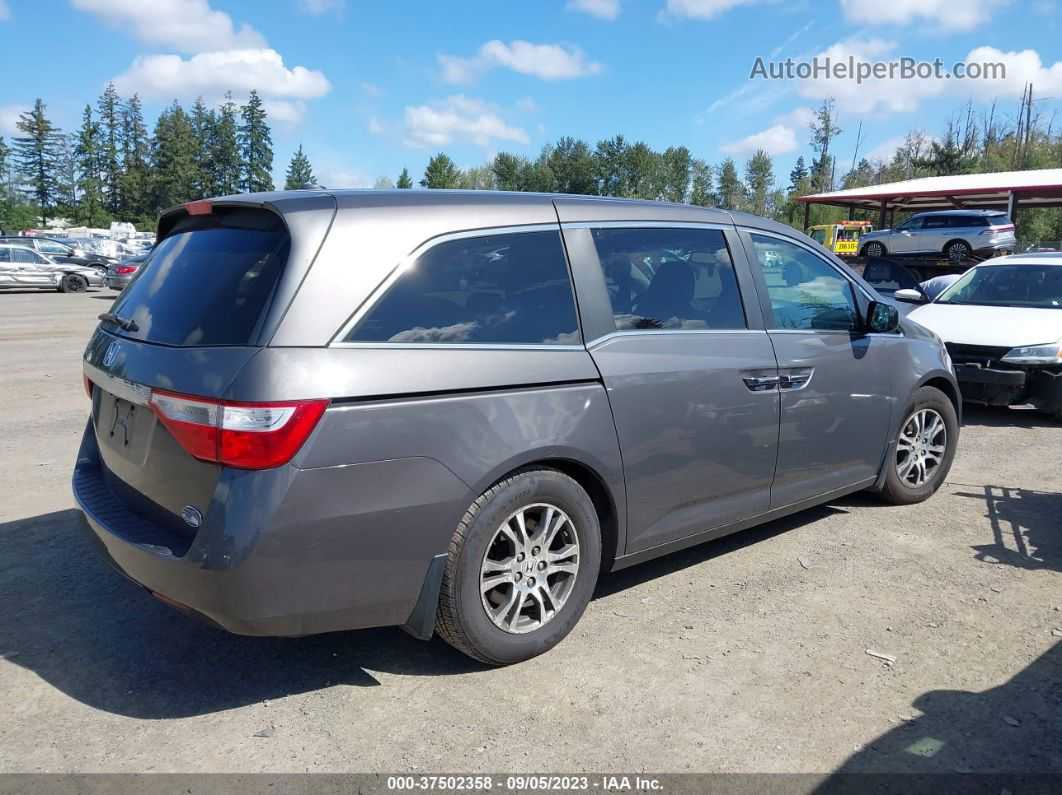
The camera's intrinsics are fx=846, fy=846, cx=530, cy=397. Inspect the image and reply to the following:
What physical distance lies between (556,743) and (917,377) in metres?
3.44

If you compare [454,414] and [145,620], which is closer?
[454,414]

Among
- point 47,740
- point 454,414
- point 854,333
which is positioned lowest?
point 47,740

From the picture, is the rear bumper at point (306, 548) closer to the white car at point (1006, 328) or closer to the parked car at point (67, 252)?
the white car at point (1006, 328)

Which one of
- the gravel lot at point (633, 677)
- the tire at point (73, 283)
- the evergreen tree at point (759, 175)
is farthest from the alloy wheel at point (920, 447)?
the evergreen tree at point (759, 175)

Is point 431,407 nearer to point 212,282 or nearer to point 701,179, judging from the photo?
point 212,282

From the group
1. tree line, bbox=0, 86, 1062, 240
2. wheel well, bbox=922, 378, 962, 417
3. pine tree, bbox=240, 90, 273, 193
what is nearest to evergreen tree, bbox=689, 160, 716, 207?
tree line, bbox=0, 86, 1062, 240

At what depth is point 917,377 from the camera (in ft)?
16.8

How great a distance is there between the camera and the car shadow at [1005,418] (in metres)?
8.00

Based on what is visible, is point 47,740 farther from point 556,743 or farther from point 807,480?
point 807,480

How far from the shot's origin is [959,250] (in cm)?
2819

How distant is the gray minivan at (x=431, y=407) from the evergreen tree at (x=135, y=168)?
11916cm

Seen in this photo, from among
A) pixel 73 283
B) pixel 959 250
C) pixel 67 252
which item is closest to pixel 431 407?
pixel 959 250

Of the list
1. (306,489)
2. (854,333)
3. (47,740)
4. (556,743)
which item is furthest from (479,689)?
(854,333)

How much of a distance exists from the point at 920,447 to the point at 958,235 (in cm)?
2625
